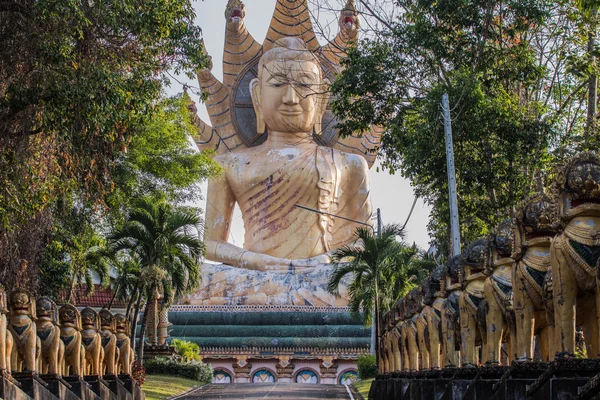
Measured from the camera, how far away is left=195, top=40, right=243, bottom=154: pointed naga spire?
44531mm

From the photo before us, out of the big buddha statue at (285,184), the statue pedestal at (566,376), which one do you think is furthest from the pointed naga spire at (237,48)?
the statue pedestal at (566,376)

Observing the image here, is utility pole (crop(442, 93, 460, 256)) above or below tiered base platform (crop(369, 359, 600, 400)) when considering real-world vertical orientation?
above

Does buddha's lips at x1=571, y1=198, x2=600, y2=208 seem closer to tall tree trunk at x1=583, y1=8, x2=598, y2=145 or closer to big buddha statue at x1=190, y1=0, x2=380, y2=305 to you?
tall tree trunk at x1=583, y1=8, x2=598, y2=145

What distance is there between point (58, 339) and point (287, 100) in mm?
28340

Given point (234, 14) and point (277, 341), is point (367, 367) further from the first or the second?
point (234, 14)

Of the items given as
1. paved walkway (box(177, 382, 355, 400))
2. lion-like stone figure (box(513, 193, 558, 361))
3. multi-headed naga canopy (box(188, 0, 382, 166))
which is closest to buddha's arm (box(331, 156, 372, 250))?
multi-headed naga canopy (box(188, 0, 382, 166))

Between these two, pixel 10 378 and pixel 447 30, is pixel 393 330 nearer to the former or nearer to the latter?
pixel 447 30

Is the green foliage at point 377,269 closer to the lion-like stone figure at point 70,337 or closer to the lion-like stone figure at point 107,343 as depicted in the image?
the lion-like stone figure at point 107,343

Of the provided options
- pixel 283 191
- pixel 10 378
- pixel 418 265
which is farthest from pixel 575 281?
pixel 283 191

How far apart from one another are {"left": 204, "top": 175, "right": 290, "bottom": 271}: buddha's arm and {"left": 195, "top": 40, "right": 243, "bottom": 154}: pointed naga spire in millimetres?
2437

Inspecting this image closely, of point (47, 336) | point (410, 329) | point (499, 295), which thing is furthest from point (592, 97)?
point (47, 336)

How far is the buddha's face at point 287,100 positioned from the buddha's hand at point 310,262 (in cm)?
580

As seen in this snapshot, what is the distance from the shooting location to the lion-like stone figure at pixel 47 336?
13.4 meters

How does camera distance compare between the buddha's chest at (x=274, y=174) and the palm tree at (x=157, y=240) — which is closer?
the palm tree at (x=157, y=240)
